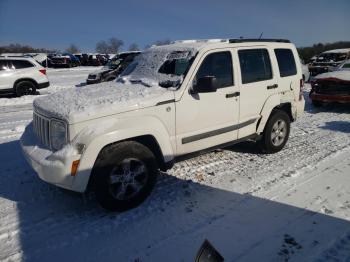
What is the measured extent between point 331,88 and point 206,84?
23.4 feet

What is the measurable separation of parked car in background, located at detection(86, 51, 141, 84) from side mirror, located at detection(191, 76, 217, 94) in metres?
11.3

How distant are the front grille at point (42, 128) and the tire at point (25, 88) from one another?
34.0ft

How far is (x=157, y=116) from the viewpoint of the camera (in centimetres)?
407

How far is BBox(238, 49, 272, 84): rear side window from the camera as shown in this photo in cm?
507

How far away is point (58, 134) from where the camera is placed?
12.1ft

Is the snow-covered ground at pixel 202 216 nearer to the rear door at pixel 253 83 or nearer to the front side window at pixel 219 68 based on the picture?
the rear door at pixel 253 83

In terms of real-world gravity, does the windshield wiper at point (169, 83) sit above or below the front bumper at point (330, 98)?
above

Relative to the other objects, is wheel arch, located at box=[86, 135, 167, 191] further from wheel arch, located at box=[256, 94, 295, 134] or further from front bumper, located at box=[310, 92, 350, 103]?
front bumper, located at box=[310, 92, 350, 103]

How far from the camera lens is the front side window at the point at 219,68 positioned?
15.1 ft

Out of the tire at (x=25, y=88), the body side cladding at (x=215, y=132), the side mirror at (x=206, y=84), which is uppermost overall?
the side mirror at (x=206, y=84)

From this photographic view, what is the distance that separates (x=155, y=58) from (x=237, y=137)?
72.0 inches

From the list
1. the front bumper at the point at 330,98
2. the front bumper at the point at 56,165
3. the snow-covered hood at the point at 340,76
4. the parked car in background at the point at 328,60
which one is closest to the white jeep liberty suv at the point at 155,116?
the front bumper at the point at 56,165

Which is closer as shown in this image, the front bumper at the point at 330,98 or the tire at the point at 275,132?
the tire at the point at 275,132

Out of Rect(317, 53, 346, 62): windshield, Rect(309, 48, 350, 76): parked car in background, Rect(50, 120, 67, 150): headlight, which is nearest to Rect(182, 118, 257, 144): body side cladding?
Rect(50, 120, 67, 150): headlight
